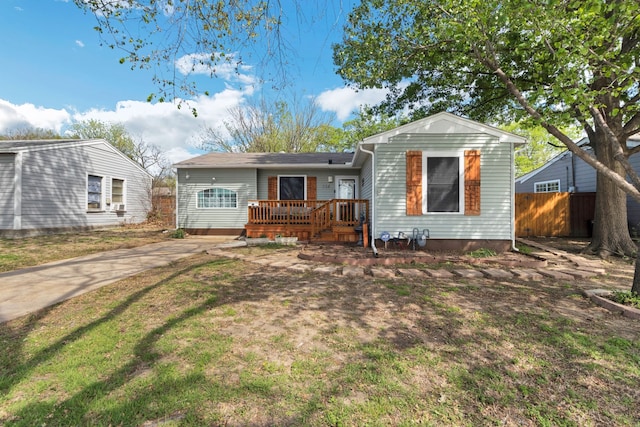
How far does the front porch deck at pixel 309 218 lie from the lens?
9.12 meters

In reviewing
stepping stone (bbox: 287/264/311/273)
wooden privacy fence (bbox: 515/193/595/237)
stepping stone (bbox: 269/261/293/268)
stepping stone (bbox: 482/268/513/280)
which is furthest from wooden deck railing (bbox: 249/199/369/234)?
wooden privacy fence (bbox: 515/193/595/237)

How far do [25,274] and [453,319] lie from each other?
7114 millimetres

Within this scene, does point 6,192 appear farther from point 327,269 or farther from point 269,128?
point 269,128

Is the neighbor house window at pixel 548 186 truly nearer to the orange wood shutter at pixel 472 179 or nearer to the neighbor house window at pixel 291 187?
the orange wood shutter at pixel 472 179

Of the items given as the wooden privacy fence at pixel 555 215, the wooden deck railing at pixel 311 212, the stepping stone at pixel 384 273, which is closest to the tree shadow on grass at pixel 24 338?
the stepping stone at pixel 384 273

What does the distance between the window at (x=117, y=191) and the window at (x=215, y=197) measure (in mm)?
5753

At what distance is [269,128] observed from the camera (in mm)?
21406

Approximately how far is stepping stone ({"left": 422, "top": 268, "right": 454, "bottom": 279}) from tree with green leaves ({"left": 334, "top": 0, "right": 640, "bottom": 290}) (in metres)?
2.26

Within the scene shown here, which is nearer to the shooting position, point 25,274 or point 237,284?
point 237,284

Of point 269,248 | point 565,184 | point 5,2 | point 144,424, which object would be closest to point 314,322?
point 144,424

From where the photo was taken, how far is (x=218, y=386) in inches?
80.0

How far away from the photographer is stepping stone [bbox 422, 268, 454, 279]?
200 inches

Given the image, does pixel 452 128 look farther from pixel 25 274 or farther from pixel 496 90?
pixel 25 274

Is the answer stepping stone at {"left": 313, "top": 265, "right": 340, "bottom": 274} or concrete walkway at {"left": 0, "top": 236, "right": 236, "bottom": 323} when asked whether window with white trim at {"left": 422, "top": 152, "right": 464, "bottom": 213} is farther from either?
concrete walkway at {"left": 0, "top": 236, "right": 236, "bottom": 323}
